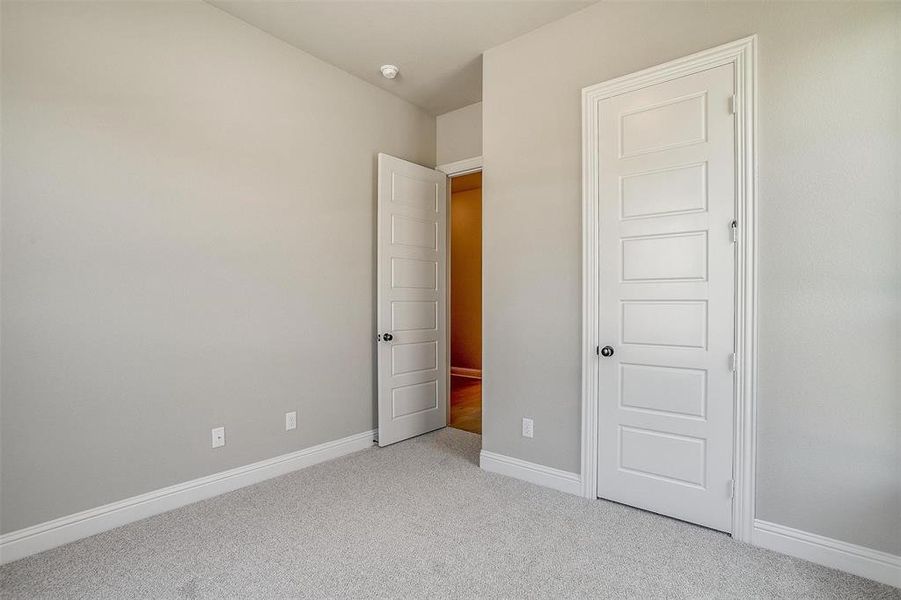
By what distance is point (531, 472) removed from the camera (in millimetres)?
2910

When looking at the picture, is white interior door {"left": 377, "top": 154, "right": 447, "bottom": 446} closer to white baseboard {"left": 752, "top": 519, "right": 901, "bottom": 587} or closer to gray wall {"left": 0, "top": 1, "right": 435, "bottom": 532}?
gray wall {"left": 0, "top": 1, "right": 435, "bottom": 532}

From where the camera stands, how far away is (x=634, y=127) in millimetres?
2502

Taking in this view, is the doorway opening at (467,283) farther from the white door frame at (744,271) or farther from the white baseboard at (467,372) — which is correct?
the white door frame at (744,271)

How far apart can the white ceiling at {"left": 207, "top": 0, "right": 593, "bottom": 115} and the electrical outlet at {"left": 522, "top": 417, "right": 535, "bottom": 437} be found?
8.18 ft

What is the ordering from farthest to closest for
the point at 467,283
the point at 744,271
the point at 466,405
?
1. the point at 467,283
2. the point at 466,405
3. the point at 744,271

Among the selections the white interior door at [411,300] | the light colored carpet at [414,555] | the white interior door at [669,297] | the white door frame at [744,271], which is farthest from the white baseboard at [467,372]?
the white door frame at [744,271]

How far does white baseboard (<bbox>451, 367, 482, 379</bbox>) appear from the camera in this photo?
673cm

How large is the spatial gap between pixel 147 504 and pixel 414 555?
149 centimetres

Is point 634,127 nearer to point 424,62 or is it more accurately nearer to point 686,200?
point 686,200

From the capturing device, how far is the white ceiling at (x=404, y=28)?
2.65 meters

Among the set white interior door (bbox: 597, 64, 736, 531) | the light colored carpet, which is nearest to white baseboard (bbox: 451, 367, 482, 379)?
the light colored carpet

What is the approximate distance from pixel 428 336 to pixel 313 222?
1.40 m

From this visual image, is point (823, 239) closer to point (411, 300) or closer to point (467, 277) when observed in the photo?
point (411, 300)

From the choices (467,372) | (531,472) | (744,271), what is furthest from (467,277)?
(744,271)
